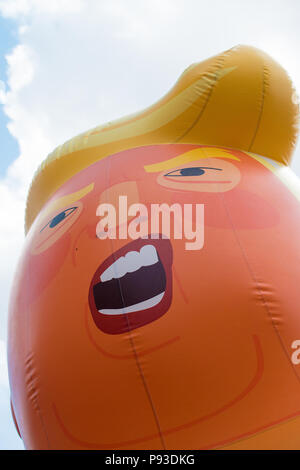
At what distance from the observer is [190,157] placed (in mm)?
3859

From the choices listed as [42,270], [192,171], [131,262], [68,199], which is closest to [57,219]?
[68,199]

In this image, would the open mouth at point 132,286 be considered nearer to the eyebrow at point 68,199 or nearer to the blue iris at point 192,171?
the blue iris at point 192,171

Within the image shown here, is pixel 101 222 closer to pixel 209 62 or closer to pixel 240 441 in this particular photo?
pixel 240 441

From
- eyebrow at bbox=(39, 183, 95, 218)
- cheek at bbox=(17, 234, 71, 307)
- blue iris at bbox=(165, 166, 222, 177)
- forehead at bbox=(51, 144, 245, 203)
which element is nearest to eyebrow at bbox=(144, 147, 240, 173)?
forehead at bbox=(51, 144, 245, 203)

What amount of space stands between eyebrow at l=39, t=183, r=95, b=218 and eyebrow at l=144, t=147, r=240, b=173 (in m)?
0.57

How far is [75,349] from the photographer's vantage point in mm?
2939

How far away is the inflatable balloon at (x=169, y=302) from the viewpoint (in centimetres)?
269

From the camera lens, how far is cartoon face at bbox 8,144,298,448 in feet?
8.82

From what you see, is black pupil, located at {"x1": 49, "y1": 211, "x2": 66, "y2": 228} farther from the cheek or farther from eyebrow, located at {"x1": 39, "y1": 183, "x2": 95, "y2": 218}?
the cheek

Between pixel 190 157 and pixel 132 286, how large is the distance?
4.94 ft

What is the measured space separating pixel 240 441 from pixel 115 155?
271 centimetres

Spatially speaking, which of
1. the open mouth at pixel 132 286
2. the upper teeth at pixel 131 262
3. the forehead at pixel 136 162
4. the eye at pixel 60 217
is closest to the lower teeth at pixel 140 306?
the open mouth at pixel 132 286

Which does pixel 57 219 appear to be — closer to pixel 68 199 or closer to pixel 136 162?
pixel 68 199
